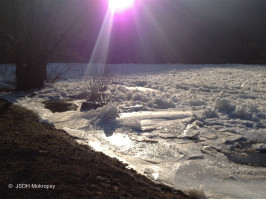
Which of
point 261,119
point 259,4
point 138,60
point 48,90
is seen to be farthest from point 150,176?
point 259,4

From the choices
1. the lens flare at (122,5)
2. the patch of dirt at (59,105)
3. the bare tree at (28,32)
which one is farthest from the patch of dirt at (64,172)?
the lens flare at (122,5)

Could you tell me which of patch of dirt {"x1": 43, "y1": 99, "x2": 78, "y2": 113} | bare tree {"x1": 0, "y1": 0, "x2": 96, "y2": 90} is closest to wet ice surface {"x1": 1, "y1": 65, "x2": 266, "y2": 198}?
patch of dirt {"x1": 43, "y1": 99, "x2": 78, "y2": 113}

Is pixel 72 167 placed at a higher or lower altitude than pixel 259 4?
lower

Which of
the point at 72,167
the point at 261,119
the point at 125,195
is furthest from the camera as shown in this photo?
the point at 261,119

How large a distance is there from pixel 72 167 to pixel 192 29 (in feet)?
→ 105

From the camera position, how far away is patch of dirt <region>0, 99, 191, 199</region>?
2.41m

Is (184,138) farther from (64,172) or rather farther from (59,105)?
(59,105)

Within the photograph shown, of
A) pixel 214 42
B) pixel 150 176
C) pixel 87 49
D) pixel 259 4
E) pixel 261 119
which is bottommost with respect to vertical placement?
pixel 150 176

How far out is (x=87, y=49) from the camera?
2912 cm

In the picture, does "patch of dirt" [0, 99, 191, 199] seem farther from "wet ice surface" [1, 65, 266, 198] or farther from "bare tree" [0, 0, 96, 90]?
"bare tree" [0, 0, 96, 90]

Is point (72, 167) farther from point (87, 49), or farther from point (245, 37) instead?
point (245, 37)

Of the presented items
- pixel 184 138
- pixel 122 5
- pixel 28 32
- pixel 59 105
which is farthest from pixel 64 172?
pixel 122 5

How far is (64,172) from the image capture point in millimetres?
2717

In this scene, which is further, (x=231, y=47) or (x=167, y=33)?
(x=167, y=33)
